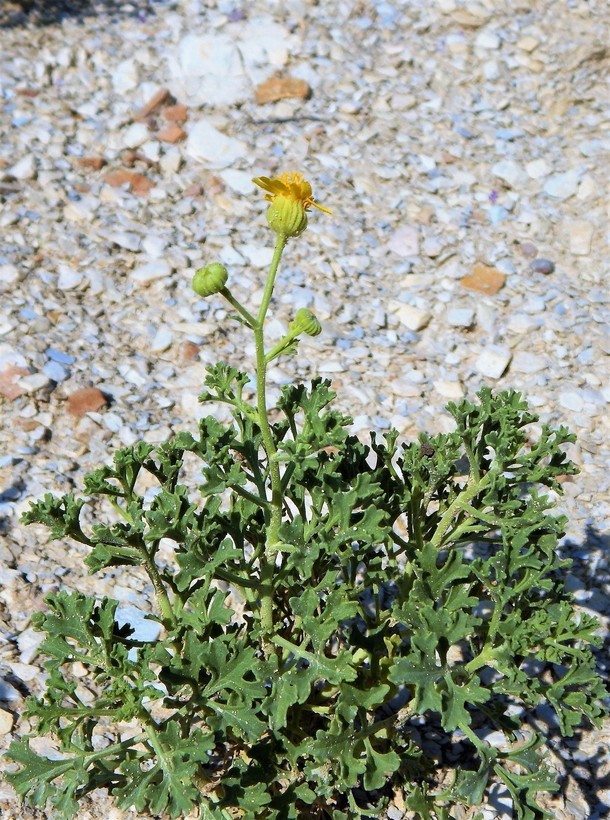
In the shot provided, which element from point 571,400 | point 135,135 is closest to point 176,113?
point 135,135

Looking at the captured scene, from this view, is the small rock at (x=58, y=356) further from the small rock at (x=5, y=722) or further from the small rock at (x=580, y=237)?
the small rock at (x=580, y=237)

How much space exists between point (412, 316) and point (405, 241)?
0.51 m

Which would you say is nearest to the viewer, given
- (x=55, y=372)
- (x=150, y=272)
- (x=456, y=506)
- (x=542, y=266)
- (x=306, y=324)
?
(x=306, y=324)

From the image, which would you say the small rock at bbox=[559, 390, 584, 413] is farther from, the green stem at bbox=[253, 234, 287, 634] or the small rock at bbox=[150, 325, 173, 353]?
the green stem at bbox=[253, 234, 287, 634]

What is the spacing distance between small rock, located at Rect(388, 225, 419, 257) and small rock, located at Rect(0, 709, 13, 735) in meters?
2.83

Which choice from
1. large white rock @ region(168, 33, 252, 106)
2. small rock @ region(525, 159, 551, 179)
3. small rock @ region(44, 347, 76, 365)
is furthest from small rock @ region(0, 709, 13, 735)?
small rock @ region(525, 159, 551, 179)

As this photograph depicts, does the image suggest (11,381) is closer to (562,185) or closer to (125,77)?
(125,77)

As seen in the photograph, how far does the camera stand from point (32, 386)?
3.97 m

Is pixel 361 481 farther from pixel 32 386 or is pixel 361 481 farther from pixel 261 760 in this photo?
pixel 32 386

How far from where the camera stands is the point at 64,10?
5.87 m

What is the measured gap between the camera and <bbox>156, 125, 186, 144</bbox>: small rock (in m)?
5.17

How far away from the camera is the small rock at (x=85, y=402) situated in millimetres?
3969

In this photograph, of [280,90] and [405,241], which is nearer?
[405,241]

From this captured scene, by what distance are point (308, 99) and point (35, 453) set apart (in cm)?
270
